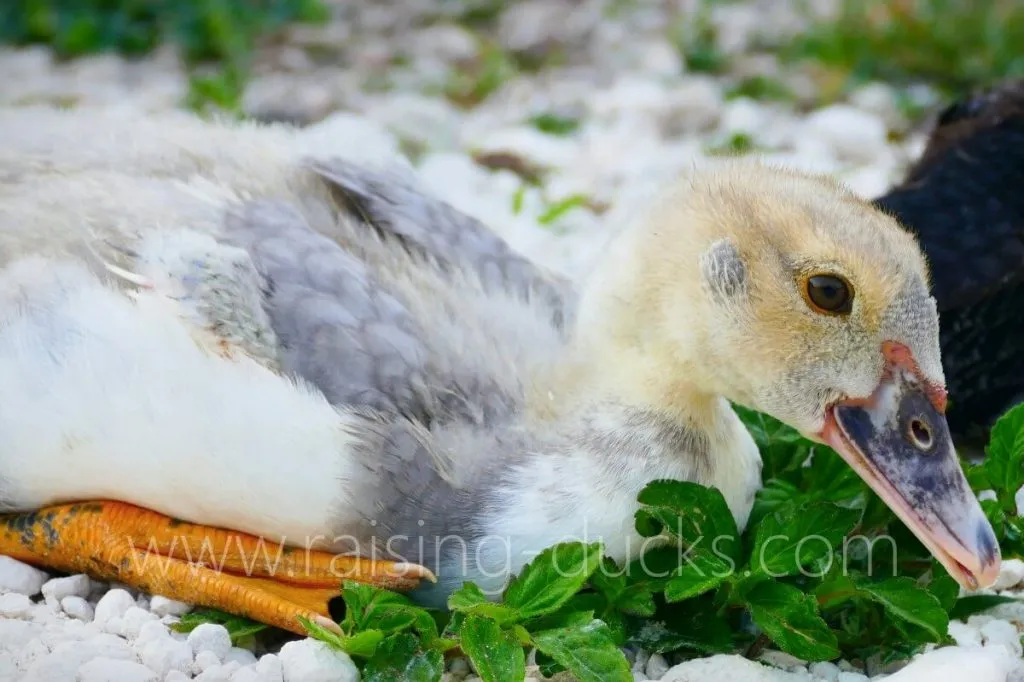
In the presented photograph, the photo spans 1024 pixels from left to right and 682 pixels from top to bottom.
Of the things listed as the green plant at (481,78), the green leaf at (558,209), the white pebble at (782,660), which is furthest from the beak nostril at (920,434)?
the green plant at (481,78)

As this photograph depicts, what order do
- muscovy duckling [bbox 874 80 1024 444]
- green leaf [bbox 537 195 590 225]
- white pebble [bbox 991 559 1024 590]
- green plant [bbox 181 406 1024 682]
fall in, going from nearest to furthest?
green plant [bbox 181 406 1024 682]
white pebble [bbox 991 559 1024 590]
muscovy duckling [bbox 874 80 1024 444]
green leaf [bbox 537 195 590 225]

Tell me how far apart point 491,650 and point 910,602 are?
2.35 ft

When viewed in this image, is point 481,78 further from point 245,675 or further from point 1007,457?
point 245,675

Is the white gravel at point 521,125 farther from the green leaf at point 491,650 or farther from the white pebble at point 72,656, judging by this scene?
the green leaf at point 491,650

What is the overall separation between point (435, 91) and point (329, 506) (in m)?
3.07

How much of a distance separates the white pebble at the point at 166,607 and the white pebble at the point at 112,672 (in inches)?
10.9

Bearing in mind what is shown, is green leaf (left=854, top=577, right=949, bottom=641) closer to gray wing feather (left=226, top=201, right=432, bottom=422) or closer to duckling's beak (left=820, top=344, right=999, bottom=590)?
duckling's beak (left=820, top=344, right=999, bottom=590)

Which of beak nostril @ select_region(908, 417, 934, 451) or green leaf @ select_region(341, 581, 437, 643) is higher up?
beak nostril @ select_region(908, 417, 934, 451)

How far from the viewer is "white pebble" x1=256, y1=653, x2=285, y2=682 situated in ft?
7.44

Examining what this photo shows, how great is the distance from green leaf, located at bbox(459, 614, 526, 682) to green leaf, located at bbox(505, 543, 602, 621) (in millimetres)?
67

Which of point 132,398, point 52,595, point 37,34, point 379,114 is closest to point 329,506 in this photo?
point 132,398

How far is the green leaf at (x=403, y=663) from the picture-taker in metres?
Result: 2.29

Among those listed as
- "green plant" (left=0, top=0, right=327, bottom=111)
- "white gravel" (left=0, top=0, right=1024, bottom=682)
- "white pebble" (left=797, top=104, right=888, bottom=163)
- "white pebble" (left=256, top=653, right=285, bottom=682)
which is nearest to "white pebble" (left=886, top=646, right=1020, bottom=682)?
"white gravel" (left=0, top=0, right=1024, bottom=682)

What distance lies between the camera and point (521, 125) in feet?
16.4
